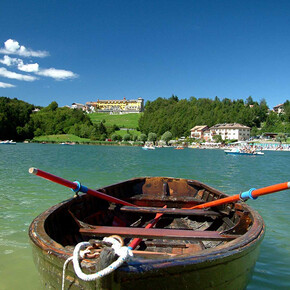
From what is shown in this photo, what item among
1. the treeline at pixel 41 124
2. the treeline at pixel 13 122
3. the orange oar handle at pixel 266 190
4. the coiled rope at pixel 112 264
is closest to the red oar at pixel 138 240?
the coiled rope at pixel 112 264

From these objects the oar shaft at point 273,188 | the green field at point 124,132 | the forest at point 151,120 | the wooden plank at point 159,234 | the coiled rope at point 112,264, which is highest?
the forest at point 151,120

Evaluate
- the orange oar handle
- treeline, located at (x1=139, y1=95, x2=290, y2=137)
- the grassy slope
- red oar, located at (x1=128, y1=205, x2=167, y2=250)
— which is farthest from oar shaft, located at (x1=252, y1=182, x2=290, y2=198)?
treeline, located at (x1=139, y1=95, x2=290, y2=137)

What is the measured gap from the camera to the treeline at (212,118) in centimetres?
16350

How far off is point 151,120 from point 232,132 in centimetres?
5465

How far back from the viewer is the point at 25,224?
9.64 metres

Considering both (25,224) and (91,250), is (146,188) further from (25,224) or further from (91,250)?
(91,250)

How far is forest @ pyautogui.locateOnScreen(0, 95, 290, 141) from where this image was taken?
468 feet

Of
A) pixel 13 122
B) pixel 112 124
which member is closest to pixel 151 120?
pixel 112 124

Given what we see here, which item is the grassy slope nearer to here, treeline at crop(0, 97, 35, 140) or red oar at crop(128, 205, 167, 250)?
treeline at crop(0, 97, 35, 140)

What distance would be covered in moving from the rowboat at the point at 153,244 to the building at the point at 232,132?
14572 centimetres

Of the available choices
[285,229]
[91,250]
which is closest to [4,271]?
[91,250]

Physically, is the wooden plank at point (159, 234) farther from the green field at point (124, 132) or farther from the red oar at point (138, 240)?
the green field at point (124, 132)

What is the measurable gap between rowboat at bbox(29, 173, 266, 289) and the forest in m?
135

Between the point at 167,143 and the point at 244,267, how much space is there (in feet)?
481
